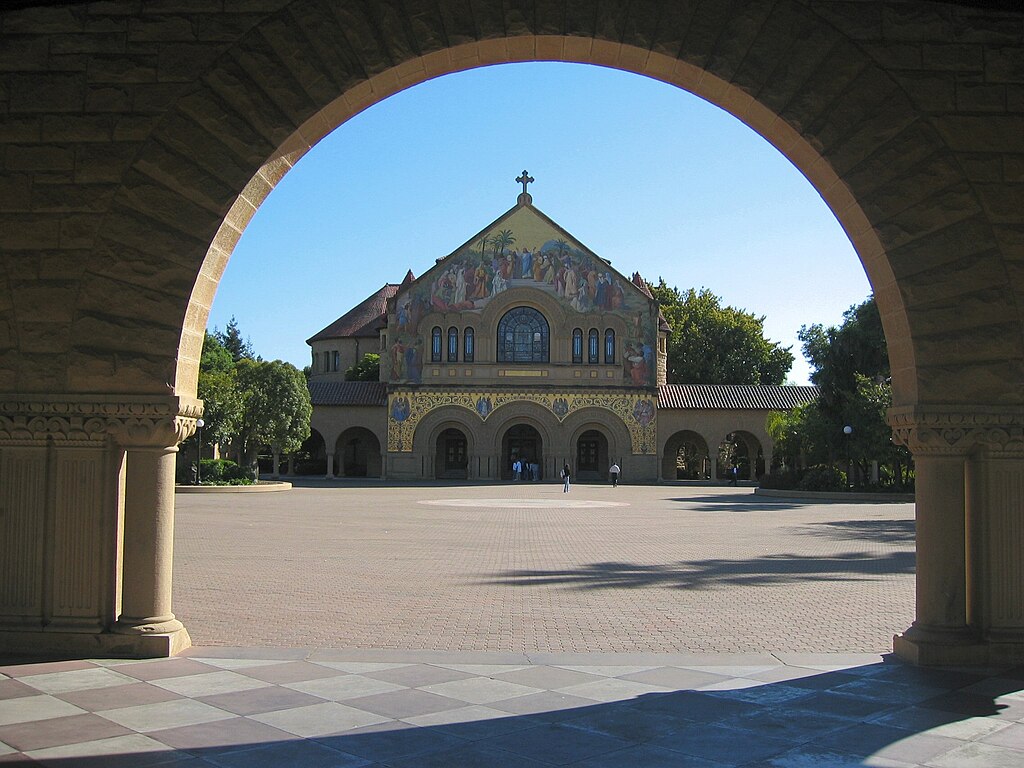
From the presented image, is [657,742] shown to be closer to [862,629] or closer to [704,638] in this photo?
[704,638]

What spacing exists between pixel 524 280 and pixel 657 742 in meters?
46.7

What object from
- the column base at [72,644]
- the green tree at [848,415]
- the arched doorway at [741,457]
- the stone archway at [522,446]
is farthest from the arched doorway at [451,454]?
the column base at [72,644]

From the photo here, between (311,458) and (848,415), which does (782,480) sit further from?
(311,458)

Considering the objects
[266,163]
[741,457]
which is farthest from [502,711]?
[741,457]

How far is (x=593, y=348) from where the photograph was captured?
51750 millimetres

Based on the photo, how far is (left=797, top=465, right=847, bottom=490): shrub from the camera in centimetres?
3853

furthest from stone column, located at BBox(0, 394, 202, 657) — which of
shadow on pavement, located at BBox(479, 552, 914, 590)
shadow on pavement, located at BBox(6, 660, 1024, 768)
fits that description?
shadow on pavement, located at BBox(479, 552, 914, 590)

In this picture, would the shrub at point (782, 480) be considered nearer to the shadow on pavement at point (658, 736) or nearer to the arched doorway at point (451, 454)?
Answer: the arched doorway at point (451, 454)

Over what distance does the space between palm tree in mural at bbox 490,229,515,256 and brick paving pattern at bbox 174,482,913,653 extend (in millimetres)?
27106

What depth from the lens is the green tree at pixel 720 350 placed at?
71.4 m

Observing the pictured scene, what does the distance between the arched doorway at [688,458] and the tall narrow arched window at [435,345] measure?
14350 mm

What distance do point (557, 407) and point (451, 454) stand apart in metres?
7.42

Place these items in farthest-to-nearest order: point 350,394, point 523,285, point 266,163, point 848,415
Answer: point 350,394
point 523,285
point 848,415
point 266,163

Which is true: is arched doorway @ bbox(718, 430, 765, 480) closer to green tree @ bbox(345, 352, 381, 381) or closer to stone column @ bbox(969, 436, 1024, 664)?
green tree @ bbox(345, 352, 381, 381)
